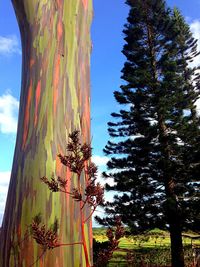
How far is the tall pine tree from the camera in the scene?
53.1ft

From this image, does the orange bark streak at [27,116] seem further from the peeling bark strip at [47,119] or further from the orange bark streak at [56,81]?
the orange bark streak at [56,81]

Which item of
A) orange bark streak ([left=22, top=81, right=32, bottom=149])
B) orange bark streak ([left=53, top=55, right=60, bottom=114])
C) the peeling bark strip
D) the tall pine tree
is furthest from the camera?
the tall pine tree

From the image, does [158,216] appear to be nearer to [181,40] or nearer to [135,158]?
[135,158]

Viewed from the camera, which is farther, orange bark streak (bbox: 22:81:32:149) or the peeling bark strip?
orange bark streak (bbox: 22:81:32:149)

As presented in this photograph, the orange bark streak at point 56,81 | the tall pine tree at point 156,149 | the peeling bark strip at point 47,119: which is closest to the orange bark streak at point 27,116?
the peeling bark strip at point 47,119

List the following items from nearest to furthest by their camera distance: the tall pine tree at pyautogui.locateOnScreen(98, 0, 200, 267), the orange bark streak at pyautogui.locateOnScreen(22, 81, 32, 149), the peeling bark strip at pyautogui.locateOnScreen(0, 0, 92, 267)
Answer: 1. the peeling bark strip at pyautogui.locateOnScreen(0, 0, 92, 267)
2. the orange bark streak at pyautogui.locateOnScreen(22, 81, 32, 149)
3. the tall pine tree at pyautogui.locateOnScreen(98, 0, 200, 267)

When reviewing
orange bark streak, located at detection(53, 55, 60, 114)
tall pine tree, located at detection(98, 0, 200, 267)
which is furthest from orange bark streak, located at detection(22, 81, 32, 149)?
tall pine tree, located at detection(98, 0, 200, 267)

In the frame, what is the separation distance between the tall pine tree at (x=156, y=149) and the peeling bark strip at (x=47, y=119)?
13425 millimetres

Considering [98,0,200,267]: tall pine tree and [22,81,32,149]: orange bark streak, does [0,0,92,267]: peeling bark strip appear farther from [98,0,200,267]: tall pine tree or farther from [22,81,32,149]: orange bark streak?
[98,0,200,267]: tall pine tree

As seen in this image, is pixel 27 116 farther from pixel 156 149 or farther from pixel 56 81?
pixel 156 149

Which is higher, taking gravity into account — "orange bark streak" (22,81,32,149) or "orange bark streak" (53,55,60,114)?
"orange bark streak" (53,55,60,114)

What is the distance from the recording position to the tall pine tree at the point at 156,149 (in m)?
16.2

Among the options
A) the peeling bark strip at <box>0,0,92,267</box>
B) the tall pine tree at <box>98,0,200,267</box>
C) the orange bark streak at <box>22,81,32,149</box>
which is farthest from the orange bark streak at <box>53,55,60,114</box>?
the tall pine tree at <box>98,0,200,267</box>

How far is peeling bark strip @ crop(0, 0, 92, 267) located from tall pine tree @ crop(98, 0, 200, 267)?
13.4m
